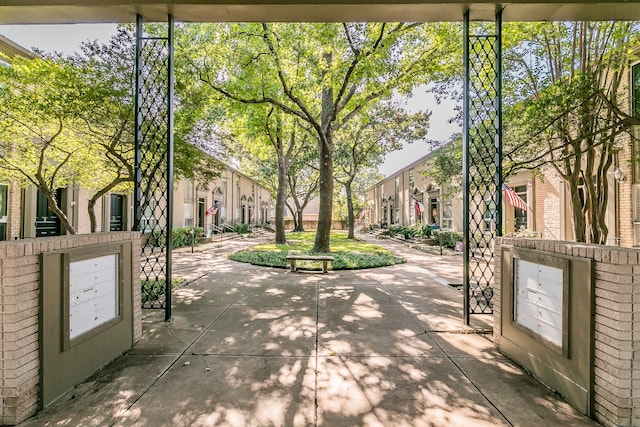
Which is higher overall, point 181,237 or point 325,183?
point 325,183

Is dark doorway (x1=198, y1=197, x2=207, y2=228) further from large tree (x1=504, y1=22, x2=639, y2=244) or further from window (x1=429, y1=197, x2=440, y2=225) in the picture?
large tree (x1=504, y1=22, x2=639, y2=244)

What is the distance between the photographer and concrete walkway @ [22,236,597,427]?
2.69m

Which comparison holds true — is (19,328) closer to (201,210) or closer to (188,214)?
(188,214)

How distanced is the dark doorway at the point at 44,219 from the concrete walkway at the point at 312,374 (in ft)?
30.9

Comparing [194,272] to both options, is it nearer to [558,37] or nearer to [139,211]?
[139,211]

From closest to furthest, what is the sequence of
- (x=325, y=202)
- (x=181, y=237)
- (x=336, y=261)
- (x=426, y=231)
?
(x=336, y=261) < (x=325, y=202) < (x=181, y=237) < (x=426, y=231)

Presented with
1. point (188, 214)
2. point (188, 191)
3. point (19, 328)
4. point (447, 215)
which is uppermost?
point (188, 191)

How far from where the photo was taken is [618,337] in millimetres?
2455

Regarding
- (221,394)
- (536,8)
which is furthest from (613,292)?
(536,8)

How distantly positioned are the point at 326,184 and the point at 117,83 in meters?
8.36

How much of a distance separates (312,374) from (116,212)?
16.2 m

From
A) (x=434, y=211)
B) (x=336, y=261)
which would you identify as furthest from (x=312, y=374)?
(x=434, y=211)

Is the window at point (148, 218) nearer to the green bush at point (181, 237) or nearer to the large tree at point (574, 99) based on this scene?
the green bush at point (181, 237)

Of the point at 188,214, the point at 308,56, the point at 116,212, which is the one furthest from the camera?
the point at 188,214
